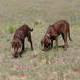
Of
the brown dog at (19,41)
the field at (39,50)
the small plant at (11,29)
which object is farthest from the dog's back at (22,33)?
the small plant at (11,29)

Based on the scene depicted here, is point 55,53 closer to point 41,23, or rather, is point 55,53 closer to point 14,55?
point 14,55

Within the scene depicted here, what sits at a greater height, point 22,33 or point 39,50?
point 22,33

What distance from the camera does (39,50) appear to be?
13844 mm

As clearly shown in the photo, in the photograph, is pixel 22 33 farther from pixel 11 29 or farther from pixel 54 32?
pixel 11 29

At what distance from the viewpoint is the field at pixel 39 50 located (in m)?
10.9

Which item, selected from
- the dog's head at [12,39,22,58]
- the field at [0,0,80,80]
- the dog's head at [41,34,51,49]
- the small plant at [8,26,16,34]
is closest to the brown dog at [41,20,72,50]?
the dog's head at [41,34,51,49]

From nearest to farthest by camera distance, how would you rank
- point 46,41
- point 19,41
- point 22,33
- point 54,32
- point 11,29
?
1. point 19,41
2. point 46,41
3. point 54,32
4. point 22,33
5. point 11,29

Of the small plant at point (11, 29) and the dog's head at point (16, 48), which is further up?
the dog's head at point (16, 48)

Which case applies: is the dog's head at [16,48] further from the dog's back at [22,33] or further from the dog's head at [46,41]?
the dog's head at [46,41]

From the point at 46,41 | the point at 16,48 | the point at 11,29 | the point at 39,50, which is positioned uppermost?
the point at 46,41

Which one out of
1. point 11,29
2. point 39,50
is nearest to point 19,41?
point 39,50

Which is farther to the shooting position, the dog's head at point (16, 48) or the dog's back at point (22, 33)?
the dog's back at point (22, 33)

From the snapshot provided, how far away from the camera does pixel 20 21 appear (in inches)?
833

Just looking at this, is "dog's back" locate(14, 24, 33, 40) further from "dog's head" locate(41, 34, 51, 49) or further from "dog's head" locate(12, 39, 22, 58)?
"dog's head" locate(41, 34, 51, 49)
